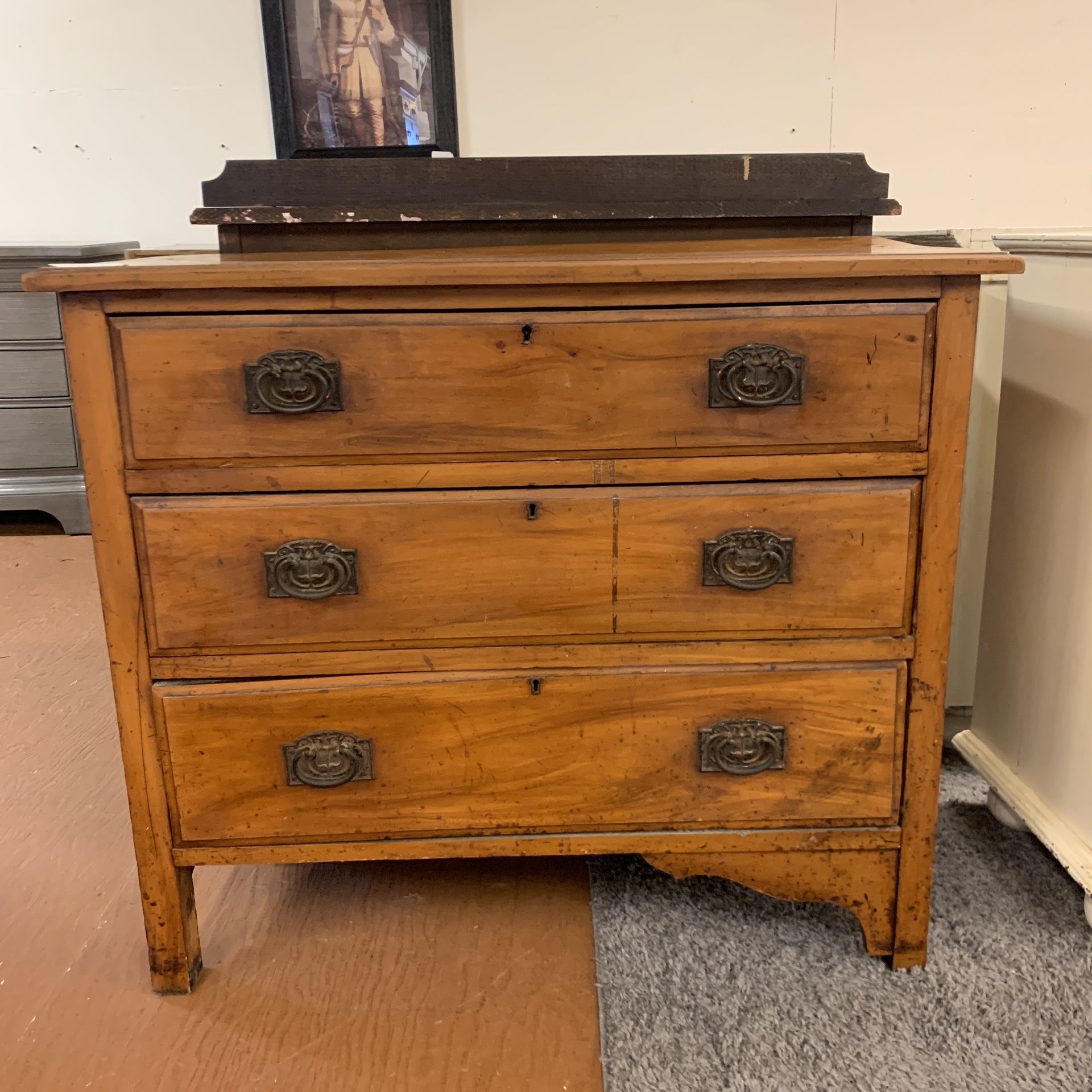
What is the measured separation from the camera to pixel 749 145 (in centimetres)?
261

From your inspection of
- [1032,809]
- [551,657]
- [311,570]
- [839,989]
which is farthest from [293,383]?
[1032,809]

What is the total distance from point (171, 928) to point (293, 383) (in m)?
0.69

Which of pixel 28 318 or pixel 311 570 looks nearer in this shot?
pixel 311 570

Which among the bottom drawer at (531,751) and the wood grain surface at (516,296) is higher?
the wood grain surface at (516,296)

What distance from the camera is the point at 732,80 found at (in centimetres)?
258

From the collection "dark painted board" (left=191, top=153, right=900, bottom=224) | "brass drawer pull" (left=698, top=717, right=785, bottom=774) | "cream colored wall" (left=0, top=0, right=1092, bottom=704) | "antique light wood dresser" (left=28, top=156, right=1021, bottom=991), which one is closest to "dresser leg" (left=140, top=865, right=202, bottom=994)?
"antique light wood dresser" (left=28, top=156, right=1021, bottom=991)

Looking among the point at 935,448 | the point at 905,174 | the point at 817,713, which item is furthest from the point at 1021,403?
the point at 905,174

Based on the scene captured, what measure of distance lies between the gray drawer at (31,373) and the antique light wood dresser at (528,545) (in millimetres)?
2058

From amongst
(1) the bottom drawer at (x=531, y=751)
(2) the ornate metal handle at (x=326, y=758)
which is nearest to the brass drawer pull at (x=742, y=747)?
(1) the bottom drawer at (x=531, y=751)

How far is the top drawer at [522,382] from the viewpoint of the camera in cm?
103

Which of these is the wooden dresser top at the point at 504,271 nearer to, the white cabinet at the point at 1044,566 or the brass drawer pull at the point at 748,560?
the brass drawer pull at the point at 748,560

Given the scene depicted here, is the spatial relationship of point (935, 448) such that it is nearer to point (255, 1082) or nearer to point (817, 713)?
point (817, 713)

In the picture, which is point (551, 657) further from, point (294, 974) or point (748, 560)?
point (294, 974)

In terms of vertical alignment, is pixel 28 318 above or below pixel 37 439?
above
